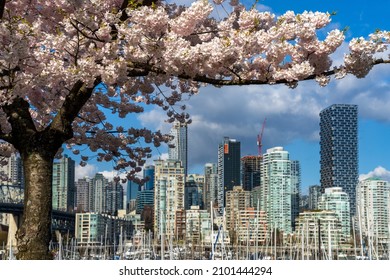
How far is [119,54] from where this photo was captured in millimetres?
11492

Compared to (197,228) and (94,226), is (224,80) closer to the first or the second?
(197,228)

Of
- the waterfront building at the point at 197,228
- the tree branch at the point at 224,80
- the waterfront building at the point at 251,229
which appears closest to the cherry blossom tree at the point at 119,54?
the tree branch at the point at 224,80

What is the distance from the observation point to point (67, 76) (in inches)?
428

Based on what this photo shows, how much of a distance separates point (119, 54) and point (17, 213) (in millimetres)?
109434

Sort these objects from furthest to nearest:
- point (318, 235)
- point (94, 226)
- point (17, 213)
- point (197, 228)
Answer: point (94, 226) < point (197, 228) < point (17, 213) < point (318, 235)

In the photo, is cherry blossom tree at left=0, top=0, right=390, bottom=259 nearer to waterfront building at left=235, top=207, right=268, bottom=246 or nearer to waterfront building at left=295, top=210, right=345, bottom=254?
waterfront building at left=295, top=210, right=345, bottom=254

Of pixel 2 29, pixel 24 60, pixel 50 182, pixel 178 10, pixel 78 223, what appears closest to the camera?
pixel 2 29

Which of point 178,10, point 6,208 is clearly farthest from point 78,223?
point 178,10

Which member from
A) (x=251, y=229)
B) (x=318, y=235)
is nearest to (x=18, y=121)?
(x=318, y=235)

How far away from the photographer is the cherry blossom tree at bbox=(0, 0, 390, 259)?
10852 mm

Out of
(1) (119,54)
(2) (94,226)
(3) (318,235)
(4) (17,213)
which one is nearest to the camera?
(1) (119,54)
